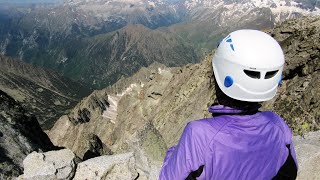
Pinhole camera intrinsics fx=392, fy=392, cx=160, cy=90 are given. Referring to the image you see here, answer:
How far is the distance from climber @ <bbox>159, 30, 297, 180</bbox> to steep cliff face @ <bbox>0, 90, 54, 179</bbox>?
8418 millimetres

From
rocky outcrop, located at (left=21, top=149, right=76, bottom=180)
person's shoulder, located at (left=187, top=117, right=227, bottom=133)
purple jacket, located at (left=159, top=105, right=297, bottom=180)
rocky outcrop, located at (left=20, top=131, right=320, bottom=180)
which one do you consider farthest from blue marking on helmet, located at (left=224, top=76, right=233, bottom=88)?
rocky outcrop, located at (left=21, top=149, right=76, bottom=180)

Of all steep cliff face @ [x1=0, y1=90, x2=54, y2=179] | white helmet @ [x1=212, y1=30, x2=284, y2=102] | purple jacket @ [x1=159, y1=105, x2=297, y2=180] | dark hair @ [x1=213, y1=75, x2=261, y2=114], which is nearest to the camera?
purple jacket @ [x1=159, y1=105, x2=297, y2=180]

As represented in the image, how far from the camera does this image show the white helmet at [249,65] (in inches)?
230

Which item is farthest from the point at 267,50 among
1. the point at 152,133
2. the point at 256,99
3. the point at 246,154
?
the point at 152,133

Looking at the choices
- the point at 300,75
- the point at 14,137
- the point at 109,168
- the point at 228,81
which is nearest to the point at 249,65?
the point at 228,81

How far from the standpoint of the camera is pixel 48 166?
35.7 feet

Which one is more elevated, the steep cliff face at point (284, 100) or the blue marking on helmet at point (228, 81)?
the blue marking on helmet at point (228, 81)

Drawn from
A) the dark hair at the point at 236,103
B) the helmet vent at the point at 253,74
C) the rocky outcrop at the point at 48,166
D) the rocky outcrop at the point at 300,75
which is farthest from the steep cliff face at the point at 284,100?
the rocky outcrop at the point at 48,166

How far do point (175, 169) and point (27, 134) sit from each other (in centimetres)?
1507

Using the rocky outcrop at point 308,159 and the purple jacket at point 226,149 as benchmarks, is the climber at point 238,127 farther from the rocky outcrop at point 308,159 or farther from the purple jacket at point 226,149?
the rocky outcrop at point 308,159

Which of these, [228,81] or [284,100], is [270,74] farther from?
[284,100]

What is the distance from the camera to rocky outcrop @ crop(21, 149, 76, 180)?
10.7 m

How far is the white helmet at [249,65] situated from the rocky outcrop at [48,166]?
6.42 meters

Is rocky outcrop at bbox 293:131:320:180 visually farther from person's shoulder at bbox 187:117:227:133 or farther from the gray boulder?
person's shoulder at bbox 187:117:227:133
